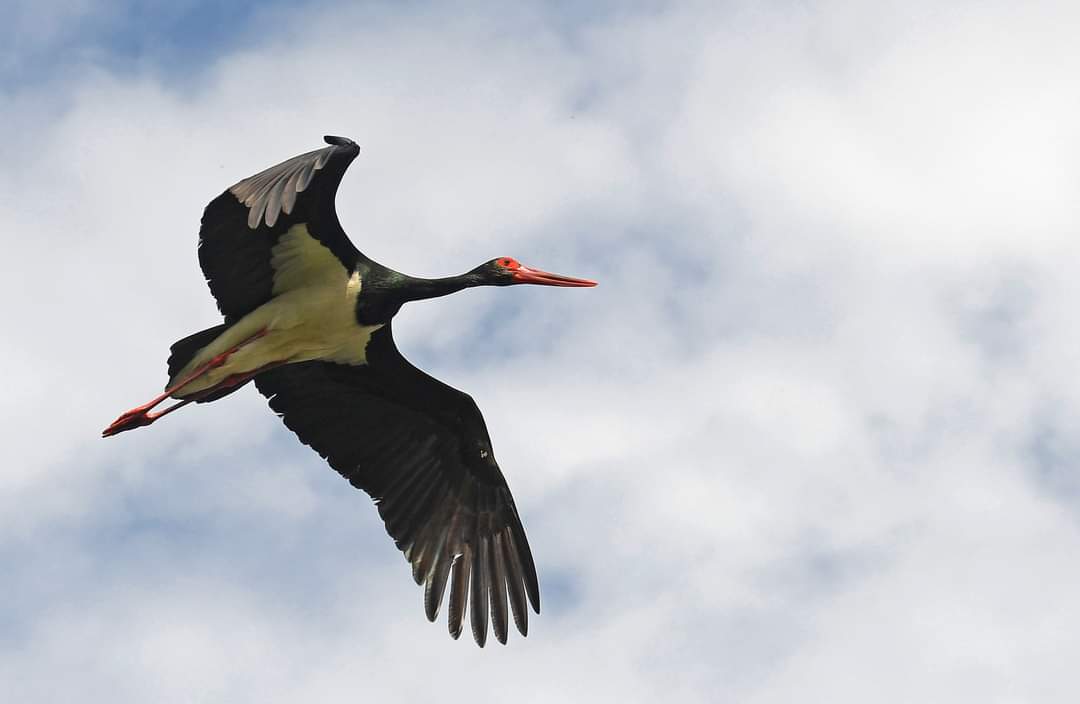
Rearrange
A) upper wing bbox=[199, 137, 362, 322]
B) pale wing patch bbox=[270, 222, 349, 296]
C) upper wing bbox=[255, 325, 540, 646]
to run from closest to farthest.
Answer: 1. upper wing bbox=[199, 137, 362, 322]
2. pale wing patch bbox=[270, 222, 349, 296]
3. upper wing bbox=[255, 325, 540, 646]

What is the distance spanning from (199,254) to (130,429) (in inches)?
97.8

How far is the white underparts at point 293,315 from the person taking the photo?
16578 mm

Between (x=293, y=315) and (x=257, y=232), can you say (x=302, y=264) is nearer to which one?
(x=293, y=315)

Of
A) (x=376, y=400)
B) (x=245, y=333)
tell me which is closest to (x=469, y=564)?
(x=376, y=400)

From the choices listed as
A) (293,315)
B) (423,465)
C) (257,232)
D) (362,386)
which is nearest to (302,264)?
(293,315)

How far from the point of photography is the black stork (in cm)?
1655

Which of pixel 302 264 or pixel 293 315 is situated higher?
pixel 302 264

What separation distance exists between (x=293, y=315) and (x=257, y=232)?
3.13 ft

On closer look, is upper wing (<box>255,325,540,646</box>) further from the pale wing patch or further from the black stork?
the pale wing patch

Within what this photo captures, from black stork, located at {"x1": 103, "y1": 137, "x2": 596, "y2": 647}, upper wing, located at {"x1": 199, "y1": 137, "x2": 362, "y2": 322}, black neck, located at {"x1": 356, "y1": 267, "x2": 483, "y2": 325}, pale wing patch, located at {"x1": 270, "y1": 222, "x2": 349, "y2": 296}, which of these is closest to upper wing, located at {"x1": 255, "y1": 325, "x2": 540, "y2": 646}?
black stork, located at {"x1": 103, "y1": 137, "x2": 596, "y2": 647}

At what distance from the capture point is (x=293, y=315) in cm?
1673

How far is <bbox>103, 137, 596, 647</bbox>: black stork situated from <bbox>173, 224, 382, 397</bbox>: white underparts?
0.01 m

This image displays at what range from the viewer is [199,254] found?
1614cm

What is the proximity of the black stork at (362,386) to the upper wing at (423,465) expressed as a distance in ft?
0.05
